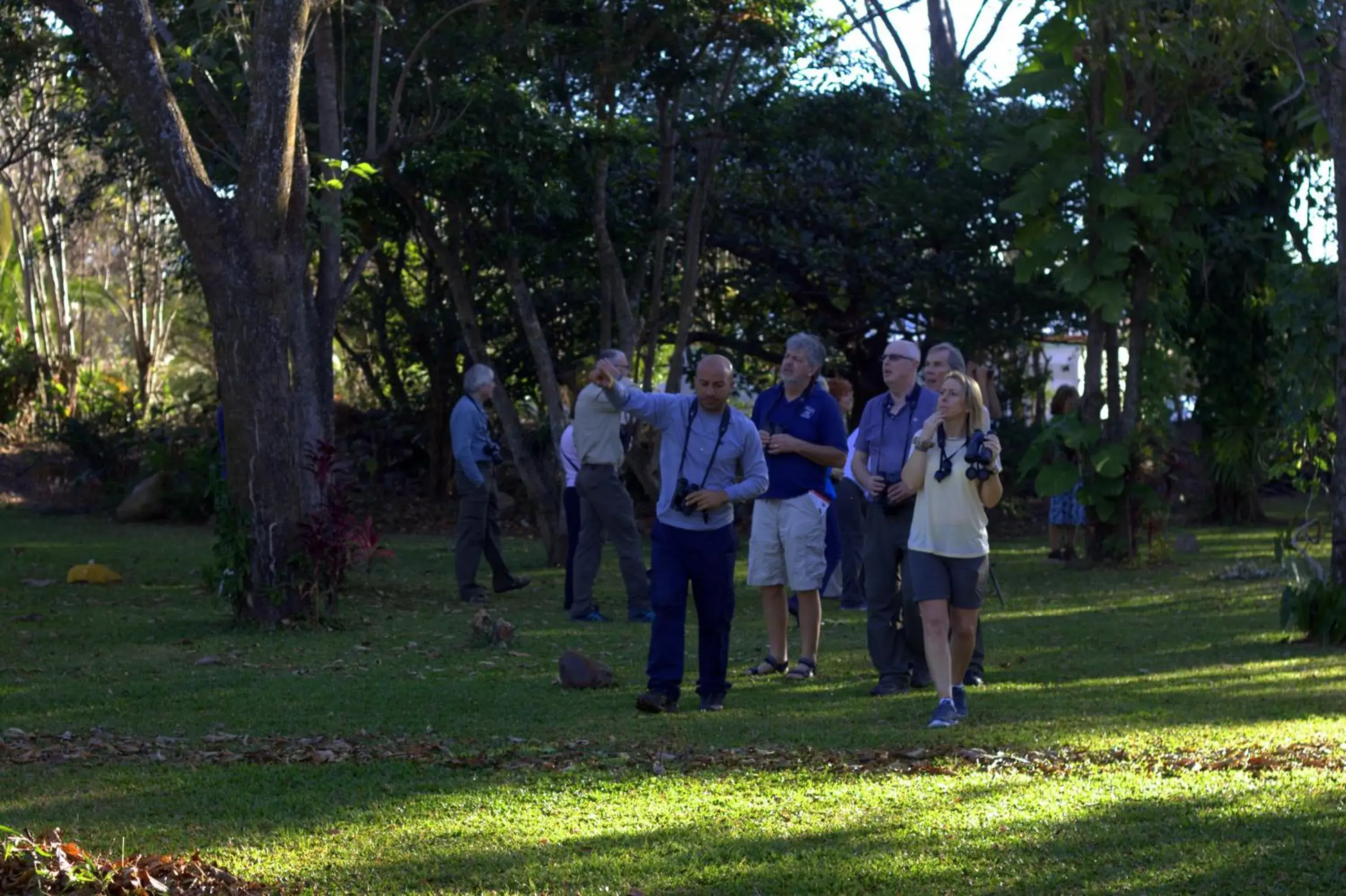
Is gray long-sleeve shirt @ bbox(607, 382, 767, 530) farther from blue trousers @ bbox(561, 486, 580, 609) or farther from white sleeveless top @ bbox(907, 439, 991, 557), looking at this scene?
blue trousers @ bbox(561, 486, 580, 609)

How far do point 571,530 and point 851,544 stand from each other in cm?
230

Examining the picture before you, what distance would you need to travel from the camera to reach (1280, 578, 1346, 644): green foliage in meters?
11.1

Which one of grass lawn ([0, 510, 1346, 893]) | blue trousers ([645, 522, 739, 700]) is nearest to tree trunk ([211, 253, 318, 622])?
grass lawn ([0, 510, 1346, 893])

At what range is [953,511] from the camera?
8.16m

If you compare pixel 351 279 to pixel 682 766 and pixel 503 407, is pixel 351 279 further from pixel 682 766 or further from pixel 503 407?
pixel 682 766

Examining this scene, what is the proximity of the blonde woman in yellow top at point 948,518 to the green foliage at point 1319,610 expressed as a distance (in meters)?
3.99

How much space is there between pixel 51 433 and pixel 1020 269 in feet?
56.2

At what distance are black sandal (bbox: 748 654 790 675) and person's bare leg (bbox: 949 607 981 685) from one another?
160 centimetres

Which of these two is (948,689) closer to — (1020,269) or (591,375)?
(591,375)

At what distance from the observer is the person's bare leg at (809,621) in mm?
9641

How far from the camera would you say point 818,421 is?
941cm

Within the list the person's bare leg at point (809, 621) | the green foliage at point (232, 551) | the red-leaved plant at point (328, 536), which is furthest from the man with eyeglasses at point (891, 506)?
the green foliage at point (232, 551)

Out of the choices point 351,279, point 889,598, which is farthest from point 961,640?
point 351,279

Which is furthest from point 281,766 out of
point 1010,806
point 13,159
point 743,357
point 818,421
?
point 743,357
